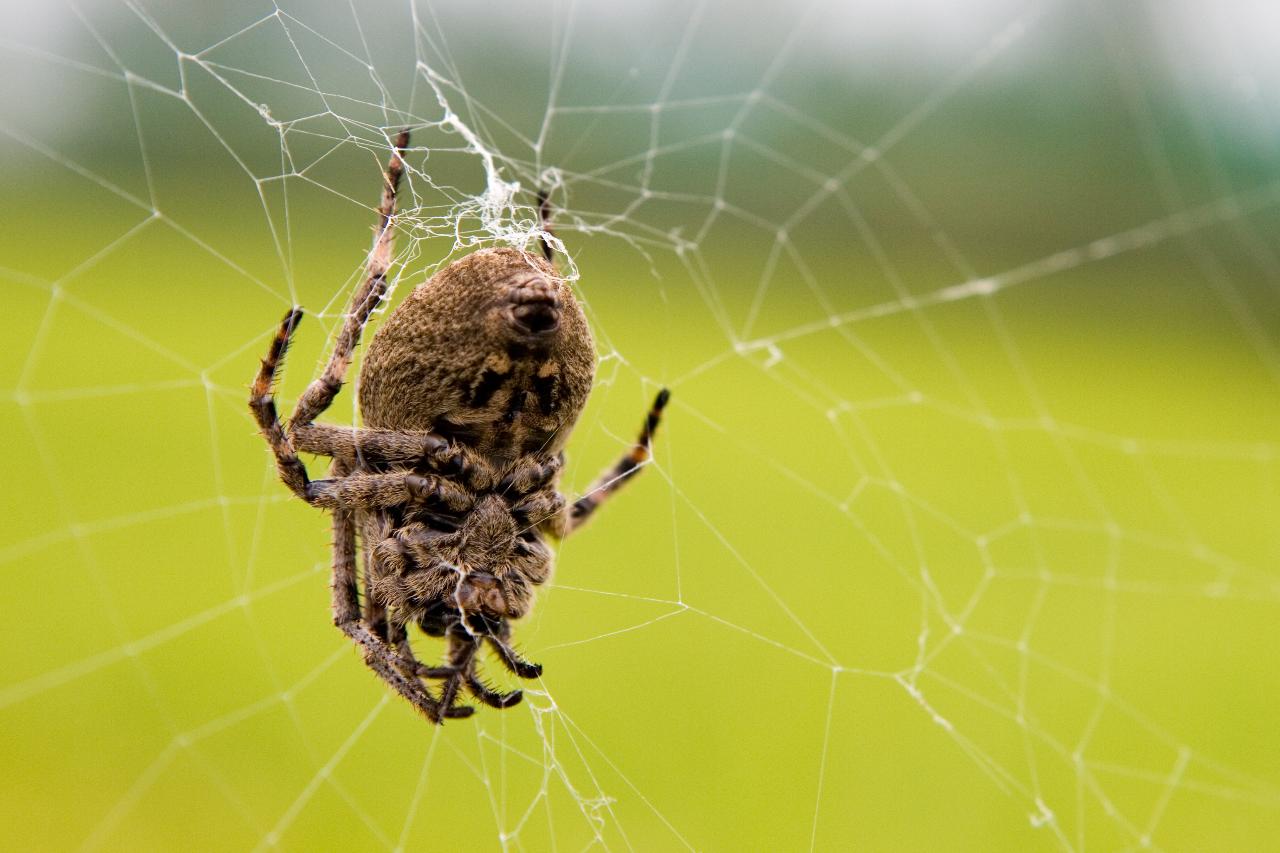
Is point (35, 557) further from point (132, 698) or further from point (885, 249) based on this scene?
point (885, 249)

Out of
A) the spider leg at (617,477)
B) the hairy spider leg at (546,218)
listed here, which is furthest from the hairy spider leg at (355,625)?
the hairy spider leg at (546,218)

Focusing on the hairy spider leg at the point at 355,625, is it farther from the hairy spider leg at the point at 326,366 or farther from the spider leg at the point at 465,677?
the hairy spider leg at the point at 326,366

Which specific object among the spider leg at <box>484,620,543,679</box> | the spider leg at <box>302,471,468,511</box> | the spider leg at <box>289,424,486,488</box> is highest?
the spider leg at <box>289,424,486,488</box>

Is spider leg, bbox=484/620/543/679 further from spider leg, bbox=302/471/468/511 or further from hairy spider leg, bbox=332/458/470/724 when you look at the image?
spider leg, bbox=302/471/468/511

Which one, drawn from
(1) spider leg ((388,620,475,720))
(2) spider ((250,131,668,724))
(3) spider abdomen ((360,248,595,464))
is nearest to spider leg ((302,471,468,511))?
(2) spider ((250,131,668,724))

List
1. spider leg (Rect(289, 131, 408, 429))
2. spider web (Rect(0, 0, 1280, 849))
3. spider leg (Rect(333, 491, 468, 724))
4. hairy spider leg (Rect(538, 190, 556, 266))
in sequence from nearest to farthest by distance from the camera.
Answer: spider leg (Rect(289, 131, 408, 429))
spider leg (Rect(333, 491, 468, 724))
hairy spider leg (Rect(538, 190, 556, 266))
spider web (Rect(0, 0, 1280, 849))

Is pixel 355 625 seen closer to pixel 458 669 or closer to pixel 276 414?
pixel 458 669
